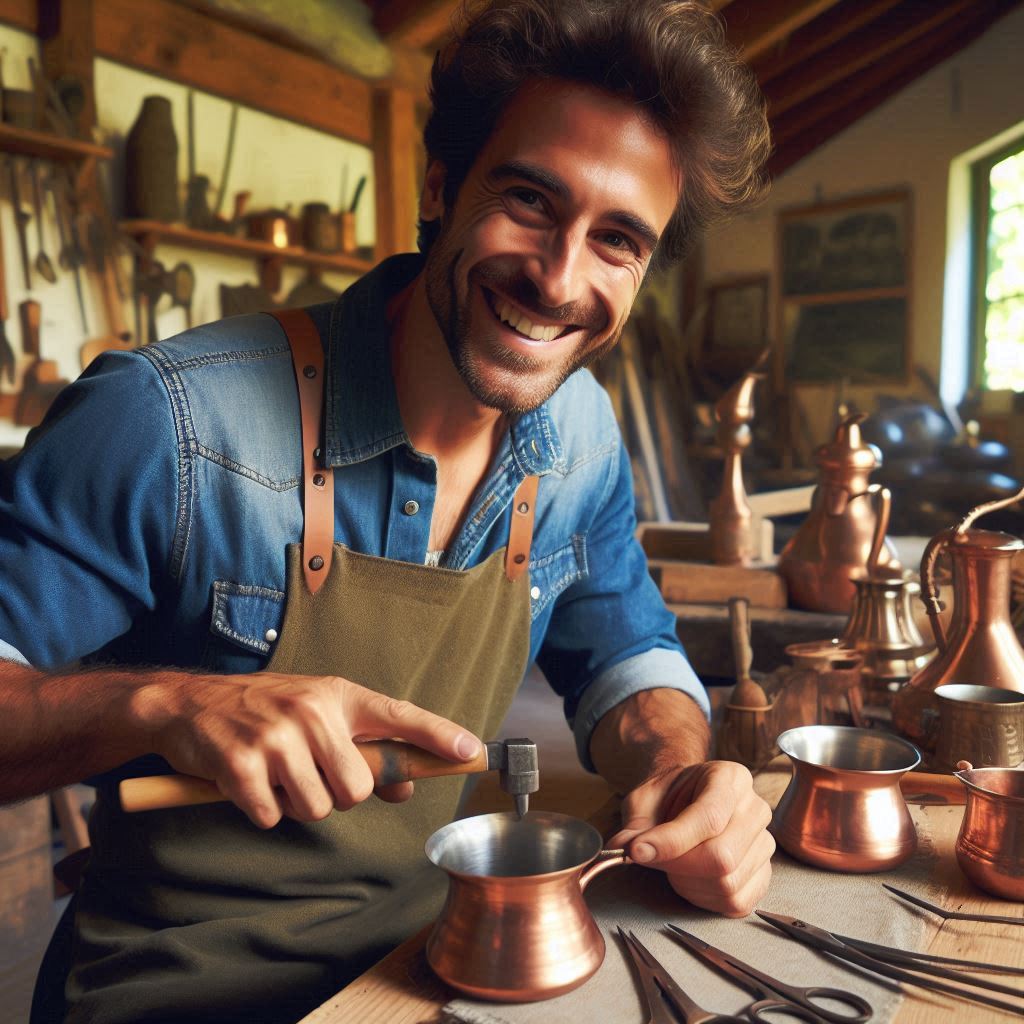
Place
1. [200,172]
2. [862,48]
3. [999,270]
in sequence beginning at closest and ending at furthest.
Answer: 1. [200,172]
2. [862,48]
3. [999,270]

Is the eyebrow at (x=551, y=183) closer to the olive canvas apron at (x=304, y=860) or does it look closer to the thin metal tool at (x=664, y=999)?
the olive canvas apron at (x=304, y=860)

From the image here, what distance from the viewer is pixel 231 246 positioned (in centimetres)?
493

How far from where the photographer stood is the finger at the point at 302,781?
0.99m

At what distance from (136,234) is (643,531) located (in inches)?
109

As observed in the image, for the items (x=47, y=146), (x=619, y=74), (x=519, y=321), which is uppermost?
(x=47, y=146)

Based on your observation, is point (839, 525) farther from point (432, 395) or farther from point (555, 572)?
point (432, 395)

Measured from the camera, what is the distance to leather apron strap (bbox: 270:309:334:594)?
1446mm

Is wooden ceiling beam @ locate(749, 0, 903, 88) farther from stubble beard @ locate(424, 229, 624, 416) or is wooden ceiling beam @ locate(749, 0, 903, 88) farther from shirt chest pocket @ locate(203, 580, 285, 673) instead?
shirt chest pocket @ locate(203, 580, 285, 673)

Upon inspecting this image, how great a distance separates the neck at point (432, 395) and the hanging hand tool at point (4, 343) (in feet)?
9.86

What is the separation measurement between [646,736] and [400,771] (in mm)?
631

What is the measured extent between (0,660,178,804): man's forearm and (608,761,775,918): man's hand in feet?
1.83

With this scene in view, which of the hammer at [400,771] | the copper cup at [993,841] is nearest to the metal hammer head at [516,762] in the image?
the hammer at [400,771]

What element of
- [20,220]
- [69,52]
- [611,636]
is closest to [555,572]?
[611,636]

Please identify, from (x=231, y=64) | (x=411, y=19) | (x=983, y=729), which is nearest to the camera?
(x=983, y=729)
